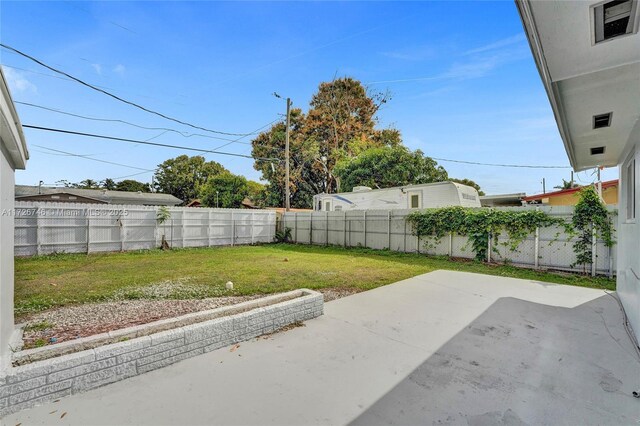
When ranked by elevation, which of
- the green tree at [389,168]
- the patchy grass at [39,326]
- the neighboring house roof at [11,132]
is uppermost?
the green tree at [389,168]

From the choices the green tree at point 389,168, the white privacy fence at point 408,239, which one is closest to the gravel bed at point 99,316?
the white privacy fence at point 408,239

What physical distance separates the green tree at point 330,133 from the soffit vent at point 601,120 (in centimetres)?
2067

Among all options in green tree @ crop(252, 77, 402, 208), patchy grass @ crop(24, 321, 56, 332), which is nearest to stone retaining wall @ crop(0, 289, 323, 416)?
patchy grass @ crop(24, 321, 56, 332)

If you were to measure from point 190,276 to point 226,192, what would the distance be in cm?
2783

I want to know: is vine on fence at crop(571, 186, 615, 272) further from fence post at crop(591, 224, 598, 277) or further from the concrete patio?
the concrete patio

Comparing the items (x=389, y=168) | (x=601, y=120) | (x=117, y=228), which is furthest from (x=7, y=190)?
(x=389, y=168)

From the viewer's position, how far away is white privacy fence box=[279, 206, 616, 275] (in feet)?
24.8

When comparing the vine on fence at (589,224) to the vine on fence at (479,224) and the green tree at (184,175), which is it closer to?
the vine on fence at (479,224)

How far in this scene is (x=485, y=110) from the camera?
10.3 m

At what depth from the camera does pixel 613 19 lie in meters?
1.65

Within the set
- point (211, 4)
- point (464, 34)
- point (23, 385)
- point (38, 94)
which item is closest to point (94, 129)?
point (38, 94)

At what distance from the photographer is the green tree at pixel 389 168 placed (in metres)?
19.5

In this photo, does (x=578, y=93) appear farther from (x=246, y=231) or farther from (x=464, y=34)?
(x=246, y=231)

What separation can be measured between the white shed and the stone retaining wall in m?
0.22
